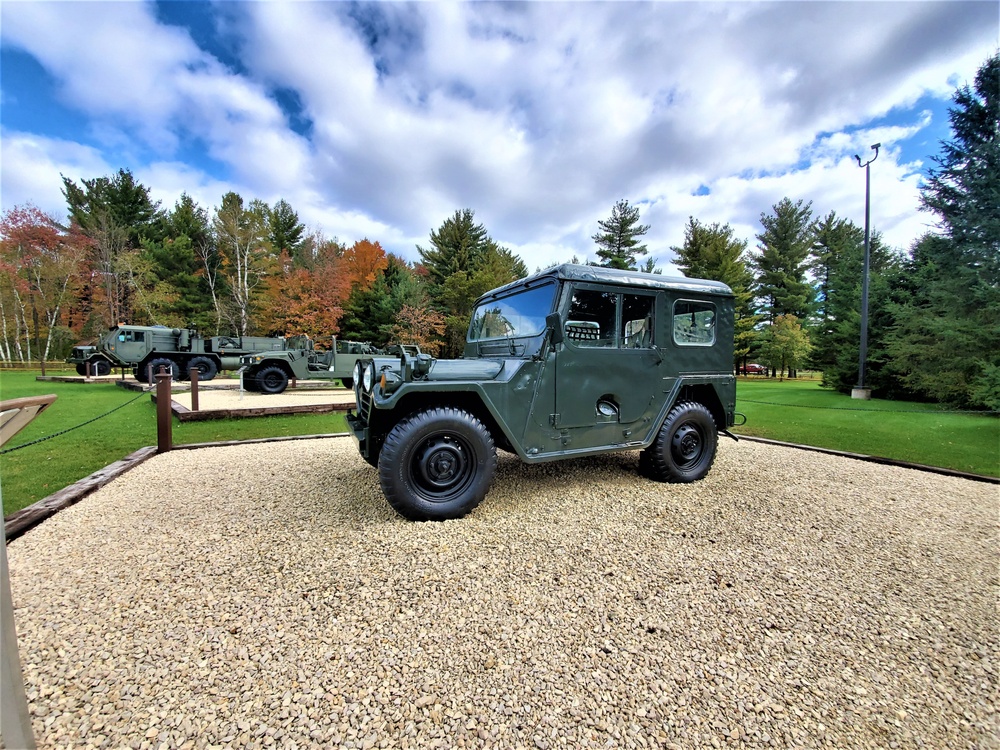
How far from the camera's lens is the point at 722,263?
23.3 meters

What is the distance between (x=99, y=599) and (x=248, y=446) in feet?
11.8

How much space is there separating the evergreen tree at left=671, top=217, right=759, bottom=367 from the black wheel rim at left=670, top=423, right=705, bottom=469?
21605 mm

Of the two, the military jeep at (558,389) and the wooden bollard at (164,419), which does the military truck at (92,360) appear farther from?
the military jeep at (558,389)

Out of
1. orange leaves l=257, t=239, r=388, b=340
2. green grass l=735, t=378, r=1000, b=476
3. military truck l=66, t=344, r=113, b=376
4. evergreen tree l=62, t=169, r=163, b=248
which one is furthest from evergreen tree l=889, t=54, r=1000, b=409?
evergreen tree l=62, t=169, r=163, b=248

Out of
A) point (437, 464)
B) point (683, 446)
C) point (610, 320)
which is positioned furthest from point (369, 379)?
point (683, 446)

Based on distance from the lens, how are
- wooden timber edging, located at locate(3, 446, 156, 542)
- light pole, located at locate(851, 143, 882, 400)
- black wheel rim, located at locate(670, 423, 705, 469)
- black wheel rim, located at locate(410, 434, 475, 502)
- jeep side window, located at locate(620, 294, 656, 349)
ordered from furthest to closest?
light pole, located at locate(851, 143, 882, 400), black wheel rim, located at locate(670, 423, 705, 469), jeep side window, located at locate(620, 294, 656, 349), black wheel rim, located at locate(410, 434, 475, 502), wooden timber edging, located at locate(3, 446, 156, 542)

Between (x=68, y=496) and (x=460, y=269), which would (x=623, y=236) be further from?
(x=68, y=496)

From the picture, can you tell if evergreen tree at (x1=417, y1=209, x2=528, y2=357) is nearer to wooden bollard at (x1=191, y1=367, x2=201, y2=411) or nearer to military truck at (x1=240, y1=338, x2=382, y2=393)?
military truck at (x1=240, y1=338, x2=382, y2=393)

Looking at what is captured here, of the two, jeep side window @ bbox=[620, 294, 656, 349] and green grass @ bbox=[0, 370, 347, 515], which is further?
green grass @ bbox=[0, 370, 347, 515]

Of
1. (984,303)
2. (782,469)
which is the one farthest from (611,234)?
(782,469)

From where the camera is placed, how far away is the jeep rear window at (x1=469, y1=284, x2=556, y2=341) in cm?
327

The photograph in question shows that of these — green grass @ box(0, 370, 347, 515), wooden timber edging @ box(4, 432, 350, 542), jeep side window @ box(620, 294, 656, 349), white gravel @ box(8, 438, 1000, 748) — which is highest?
jeep side window @ box(620, 294, 656, 349)

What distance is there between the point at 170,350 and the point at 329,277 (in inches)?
392

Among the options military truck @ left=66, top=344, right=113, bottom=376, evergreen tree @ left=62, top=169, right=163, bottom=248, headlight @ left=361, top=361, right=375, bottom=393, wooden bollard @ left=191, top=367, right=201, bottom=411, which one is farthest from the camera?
evergreen tree @ left=62, top=169, right=163, bottom=248
